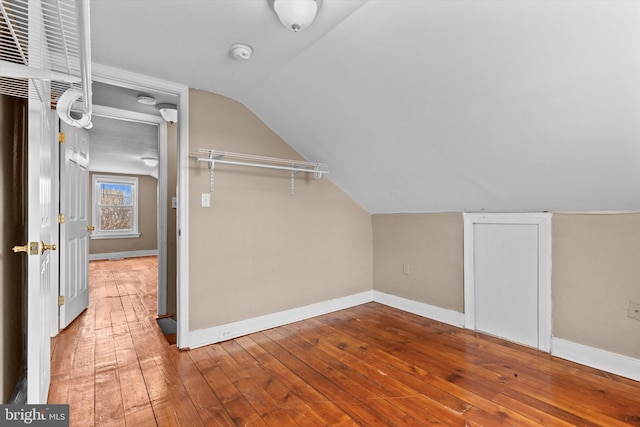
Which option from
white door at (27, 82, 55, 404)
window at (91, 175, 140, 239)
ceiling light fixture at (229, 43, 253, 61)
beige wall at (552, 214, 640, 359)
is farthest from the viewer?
window at (91, 175, 140, 239)

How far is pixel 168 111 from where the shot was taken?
3.08 meters

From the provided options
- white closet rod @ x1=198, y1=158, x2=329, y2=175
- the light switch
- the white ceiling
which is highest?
the white ceiling

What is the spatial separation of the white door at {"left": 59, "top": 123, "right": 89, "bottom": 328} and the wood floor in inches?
14.3

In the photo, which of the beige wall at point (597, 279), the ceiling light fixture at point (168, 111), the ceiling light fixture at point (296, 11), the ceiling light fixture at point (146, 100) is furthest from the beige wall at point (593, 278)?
the ceiling light fixture at point (146, 100)

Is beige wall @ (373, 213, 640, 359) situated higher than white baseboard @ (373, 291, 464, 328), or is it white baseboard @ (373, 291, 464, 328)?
beige wall @ (373, 213, 640, 359)

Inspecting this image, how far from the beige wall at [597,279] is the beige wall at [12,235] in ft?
10.8

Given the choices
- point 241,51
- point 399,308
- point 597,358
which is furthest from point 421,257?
point 241,51

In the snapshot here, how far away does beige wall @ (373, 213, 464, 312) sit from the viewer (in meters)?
2.96

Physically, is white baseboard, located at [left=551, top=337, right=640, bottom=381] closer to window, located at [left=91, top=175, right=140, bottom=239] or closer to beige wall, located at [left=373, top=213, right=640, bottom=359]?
beige wall, located at [left=373, top=213, right=640, bottom=359]

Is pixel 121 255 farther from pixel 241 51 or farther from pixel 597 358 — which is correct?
pixel 597 358

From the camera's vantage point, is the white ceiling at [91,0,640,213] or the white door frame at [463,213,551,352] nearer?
the white ceiling at [91,0,640,213]

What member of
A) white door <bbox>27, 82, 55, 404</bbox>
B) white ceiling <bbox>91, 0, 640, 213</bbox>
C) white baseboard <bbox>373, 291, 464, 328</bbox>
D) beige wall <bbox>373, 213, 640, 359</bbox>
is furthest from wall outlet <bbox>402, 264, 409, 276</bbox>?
white door <bbox>27, 82, 55, 404</bbox>

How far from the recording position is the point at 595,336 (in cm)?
215

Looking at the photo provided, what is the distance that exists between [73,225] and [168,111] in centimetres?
144
